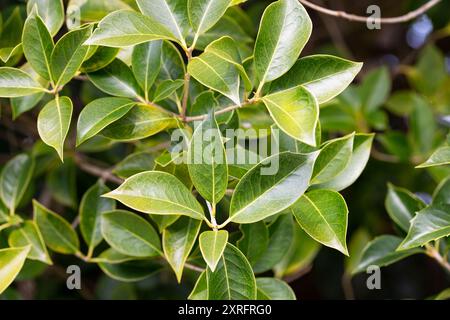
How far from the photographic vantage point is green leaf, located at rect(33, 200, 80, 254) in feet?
2.75

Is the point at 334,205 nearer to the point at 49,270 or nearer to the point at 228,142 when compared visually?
the point at 228,142

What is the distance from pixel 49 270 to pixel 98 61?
68 centimetres

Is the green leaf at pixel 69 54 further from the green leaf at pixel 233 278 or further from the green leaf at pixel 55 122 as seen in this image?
the green leaf at pixel 233 278

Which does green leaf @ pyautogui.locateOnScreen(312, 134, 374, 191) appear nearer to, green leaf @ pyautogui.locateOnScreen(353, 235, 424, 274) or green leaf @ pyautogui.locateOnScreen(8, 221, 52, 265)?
green leaf @ pyautogui.locateOnScreen(353, 235, 424, 274)

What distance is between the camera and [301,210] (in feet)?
2.13

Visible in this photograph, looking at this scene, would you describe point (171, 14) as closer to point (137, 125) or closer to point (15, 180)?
point (137, 125)

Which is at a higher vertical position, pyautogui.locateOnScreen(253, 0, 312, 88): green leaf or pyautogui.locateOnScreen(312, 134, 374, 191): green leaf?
pyautogui.locateOnScreen(253, 0, 312, 88): green leaf

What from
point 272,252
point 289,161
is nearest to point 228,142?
point 289,161

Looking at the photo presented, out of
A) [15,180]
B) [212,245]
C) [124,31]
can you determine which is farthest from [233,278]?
[15,180]

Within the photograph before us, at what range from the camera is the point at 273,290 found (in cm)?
75

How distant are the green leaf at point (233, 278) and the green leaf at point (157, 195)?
6 cm

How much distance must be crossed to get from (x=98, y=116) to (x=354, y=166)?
33 cm

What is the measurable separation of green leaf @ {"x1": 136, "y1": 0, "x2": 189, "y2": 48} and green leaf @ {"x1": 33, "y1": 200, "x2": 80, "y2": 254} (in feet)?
1.16

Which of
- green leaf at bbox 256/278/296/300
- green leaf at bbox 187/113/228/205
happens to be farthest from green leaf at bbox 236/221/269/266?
green leaf at bbox 187/113/228/205
